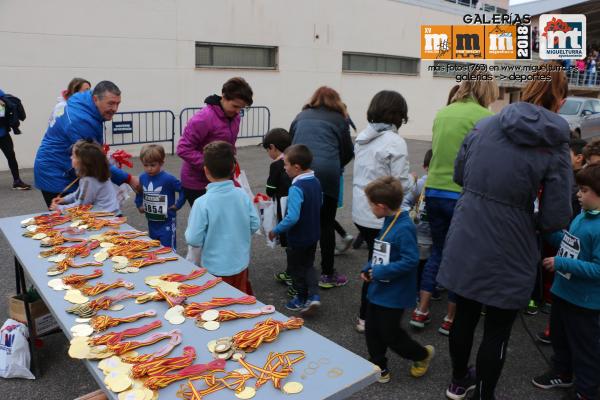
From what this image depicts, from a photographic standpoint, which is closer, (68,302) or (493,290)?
(68,302)

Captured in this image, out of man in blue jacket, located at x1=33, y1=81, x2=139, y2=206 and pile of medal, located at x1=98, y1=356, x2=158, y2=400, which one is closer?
pile of medal, located at x1=98, y1=356, x2=158, y2=400

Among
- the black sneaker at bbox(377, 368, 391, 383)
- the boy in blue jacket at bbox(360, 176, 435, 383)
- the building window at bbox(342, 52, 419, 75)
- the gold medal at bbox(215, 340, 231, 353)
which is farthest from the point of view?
the building window at bbox(342, 52, 419, 75)

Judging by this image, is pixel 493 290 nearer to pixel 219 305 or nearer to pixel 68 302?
pixel 219 305

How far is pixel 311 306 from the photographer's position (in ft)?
11.9

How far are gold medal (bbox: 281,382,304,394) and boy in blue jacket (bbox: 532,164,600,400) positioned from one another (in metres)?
1.58

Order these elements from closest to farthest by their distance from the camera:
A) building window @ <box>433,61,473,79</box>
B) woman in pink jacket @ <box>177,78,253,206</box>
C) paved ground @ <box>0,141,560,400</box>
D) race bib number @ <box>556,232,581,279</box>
A: race bib number @ <box>556,232,581,279</box> → paved ground @ <box>0,141,560,400</box> → woman in pink jacket @ <box>177,78,253,206</box> → building window @ <box>433,61,473,79</box>

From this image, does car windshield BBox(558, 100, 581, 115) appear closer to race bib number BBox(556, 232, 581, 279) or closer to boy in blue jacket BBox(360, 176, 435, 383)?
race bib number BBox(556, 232, 581, 279)

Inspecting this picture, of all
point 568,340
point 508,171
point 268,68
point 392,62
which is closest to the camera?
point 508,171

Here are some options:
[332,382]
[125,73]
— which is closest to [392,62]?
[125,73]

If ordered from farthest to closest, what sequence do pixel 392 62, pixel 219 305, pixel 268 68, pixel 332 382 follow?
pixel 392 62
pixel 268 68
pixel 219 305
pixel 332 382

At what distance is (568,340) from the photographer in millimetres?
2639

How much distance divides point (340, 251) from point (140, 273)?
2.89 m

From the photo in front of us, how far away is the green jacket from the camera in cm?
322

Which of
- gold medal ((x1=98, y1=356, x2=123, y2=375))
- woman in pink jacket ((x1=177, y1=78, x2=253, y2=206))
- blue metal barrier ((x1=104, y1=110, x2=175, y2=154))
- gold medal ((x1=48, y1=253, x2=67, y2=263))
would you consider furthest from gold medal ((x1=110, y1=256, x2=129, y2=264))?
blue metal barrier ((x1=104, y1=110, x2=175, y2=154))
